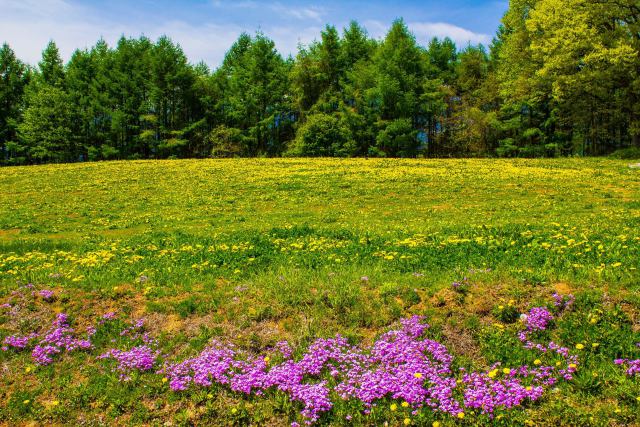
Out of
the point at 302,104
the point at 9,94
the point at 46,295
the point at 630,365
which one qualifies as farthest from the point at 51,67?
the point at 630,365

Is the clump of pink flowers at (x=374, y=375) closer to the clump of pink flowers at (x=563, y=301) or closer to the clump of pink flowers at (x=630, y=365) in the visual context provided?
the clump of pink flowers at (x=563, y=301)

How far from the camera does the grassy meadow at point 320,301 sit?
5969 mm

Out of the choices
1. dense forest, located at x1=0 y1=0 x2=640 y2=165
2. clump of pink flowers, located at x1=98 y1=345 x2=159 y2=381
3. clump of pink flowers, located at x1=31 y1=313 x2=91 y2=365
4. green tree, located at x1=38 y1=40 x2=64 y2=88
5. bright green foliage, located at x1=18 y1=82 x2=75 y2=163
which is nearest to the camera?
clump of pink flowers, located at x1=98 y1=345 x2=159 y2=381

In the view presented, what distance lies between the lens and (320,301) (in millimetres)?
8297

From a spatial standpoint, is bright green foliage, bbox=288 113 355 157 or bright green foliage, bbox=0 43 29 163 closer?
bright green foliage, bbox=288 113 355 157

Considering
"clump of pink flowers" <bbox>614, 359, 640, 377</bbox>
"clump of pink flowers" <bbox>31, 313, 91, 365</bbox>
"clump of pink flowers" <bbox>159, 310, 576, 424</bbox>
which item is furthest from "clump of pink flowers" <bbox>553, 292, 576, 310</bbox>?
"clump of pink flowers" <bbox>31, 313, 91, 365</bbox>

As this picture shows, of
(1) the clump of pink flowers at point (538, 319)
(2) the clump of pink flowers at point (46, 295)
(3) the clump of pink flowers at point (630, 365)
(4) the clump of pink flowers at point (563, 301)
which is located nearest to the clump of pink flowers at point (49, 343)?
(2) the clump of pink flowers at point (46, 295)

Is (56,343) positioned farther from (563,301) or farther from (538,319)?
(563,301)

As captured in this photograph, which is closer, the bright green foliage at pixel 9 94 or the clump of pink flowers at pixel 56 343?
the clump of pink flowers at pixel 56 343

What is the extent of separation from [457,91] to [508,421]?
212 ft

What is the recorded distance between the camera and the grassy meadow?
597 centimetres

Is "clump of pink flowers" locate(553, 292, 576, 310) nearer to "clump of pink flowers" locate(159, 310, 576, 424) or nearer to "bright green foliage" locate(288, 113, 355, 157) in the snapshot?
"clump of pink flowers" locate(159, 310, 576, 424)

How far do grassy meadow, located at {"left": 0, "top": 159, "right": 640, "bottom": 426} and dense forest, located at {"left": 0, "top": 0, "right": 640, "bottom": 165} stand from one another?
3726cm

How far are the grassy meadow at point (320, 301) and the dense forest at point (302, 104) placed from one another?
37.3 m
